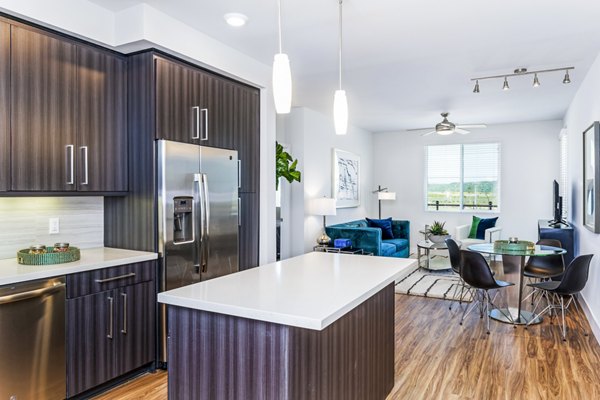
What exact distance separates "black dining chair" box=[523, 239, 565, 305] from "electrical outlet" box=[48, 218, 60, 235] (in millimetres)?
4495

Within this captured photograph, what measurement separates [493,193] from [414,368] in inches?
224

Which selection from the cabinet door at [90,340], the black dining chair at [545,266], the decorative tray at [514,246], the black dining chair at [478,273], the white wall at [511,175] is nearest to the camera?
the cabinet door at [90,340]

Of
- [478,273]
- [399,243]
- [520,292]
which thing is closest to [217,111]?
[478,273]

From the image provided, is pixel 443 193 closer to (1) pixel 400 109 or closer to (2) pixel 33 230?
(1) pixel 400 109

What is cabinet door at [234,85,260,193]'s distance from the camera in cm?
376

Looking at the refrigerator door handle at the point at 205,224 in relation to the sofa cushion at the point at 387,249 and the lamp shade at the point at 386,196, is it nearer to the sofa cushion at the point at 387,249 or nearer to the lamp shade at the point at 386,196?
the sofa cushion at the point at 387,249

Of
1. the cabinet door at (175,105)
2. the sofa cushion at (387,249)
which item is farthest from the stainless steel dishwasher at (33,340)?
the sofa cushion at (387,249)

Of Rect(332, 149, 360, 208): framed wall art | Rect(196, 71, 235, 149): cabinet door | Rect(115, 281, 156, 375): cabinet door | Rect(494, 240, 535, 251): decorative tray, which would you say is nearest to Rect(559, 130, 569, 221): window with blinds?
Rect(494, 240, 535, 251): decorative tray

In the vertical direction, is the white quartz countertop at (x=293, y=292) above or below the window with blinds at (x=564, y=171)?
below

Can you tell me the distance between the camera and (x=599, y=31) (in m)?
3.32

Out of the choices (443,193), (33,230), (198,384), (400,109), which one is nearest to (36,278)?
(33,230)

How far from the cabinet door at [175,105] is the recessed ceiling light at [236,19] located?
51 centimetres

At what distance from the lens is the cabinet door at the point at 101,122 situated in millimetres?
2854

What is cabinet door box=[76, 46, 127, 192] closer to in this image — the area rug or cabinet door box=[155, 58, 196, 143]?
cabinet door box=[155, 58, 196, 143]
